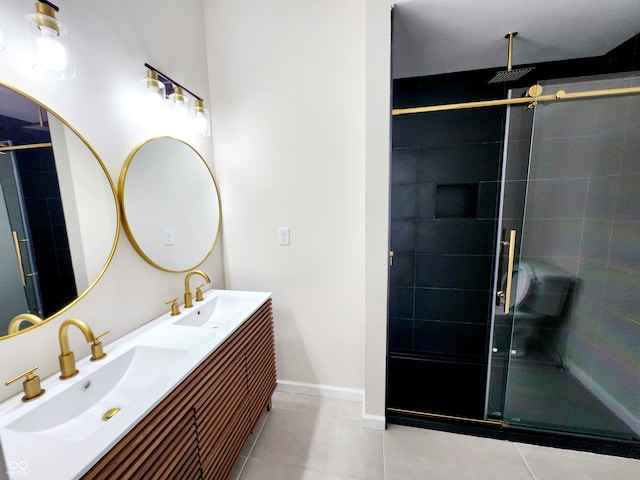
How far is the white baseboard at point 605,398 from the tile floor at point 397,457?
32 cm

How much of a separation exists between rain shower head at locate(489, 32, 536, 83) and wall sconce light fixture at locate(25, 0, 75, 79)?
225 centimetres

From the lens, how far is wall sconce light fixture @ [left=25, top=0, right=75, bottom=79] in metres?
0.83

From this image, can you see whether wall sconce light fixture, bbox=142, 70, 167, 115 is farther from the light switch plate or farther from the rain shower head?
the rain shower head

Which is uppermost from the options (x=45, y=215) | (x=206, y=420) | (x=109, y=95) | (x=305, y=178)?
(x=109, y=95)

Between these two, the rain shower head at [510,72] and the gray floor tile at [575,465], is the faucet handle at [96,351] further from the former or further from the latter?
the rain shower head at [510,72]

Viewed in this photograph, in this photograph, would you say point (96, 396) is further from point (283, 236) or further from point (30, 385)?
point (283, 236)

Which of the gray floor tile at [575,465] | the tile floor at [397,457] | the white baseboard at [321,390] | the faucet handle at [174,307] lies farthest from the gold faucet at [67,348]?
the gray floor tile at [575,465]

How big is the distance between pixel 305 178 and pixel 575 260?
213 cm

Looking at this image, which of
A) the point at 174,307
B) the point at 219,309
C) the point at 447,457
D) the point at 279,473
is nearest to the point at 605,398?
the point at 447,457

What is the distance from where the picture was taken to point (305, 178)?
5.74 ft

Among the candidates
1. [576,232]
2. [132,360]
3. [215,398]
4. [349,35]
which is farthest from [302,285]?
[576,232]

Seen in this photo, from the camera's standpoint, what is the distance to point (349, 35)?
1.57m

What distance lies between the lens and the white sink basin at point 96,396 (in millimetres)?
798

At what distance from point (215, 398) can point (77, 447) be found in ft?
1.73
